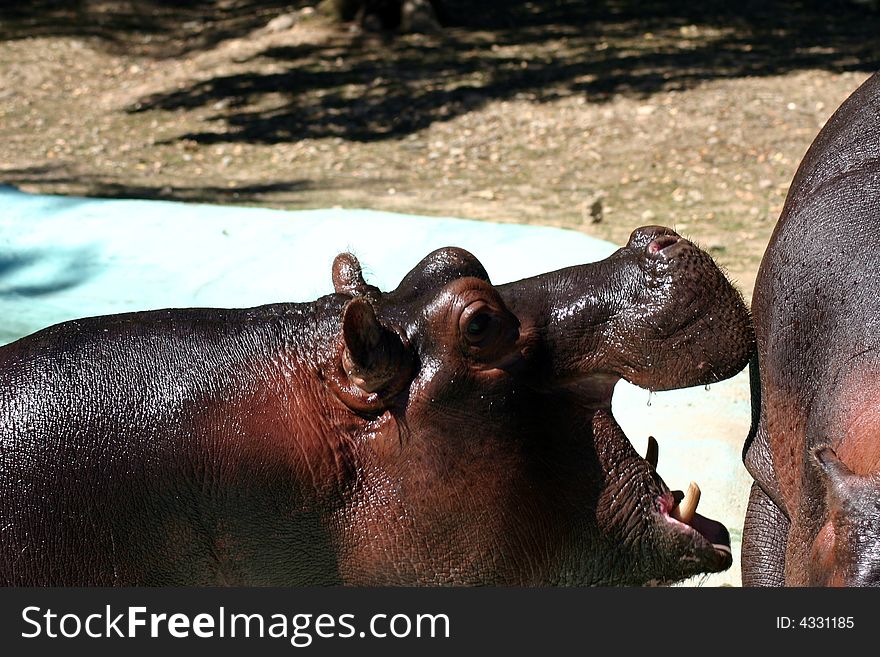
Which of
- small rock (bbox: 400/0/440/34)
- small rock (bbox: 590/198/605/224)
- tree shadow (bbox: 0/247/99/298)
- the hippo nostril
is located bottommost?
the hippo nostril

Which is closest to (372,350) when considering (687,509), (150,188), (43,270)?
(687,509)

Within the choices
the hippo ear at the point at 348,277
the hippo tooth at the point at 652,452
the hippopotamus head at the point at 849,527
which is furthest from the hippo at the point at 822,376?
the hippo ear at the point at 348,277

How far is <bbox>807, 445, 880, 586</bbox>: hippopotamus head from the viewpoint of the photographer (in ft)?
6.56

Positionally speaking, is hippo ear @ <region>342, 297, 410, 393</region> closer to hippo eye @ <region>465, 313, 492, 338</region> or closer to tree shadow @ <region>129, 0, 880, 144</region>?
hippo eye @ <region>465, 313, 492, 338</region>

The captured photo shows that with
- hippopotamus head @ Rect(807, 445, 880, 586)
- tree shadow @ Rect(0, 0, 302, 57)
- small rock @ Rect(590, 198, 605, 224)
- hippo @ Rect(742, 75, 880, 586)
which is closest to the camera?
hippopotamus head @ Rect(807, 445, 880, 586)

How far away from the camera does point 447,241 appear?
6.98 m

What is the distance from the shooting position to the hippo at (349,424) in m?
2.74

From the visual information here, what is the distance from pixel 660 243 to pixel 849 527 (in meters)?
0.98

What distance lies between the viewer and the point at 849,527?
2.04m

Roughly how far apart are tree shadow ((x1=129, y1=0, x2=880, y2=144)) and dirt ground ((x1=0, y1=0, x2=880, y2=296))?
3 cm

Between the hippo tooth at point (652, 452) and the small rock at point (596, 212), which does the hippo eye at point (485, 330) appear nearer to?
the hippo tooth at point (652, 452)

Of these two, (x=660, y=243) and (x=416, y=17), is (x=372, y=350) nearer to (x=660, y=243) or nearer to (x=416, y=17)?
(x=660, y=243)

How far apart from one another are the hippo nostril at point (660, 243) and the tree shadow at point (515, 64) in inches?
346

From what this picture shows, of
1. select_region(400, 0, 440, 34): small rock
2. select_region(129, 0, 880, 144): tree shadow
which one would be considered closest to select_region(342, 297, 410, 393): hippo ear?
select_region(129, 0, 880, 144): tree shadow
